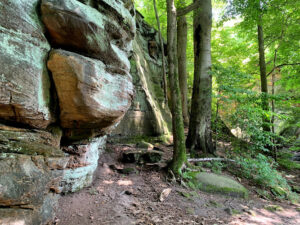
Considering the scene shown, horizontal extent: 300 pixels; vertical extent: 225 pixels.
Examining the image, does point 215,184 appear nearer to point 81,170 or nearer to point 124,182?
point 124,182

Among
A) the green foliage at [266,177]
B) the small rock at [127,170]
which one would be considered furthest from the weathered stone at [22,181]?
the green foliage at [266,177]

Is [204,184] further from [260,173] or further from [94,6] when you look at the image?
[94,6]

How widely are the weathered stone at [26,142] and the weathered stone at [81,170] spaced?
3.84 feet

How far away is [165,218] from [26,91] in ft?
11.2

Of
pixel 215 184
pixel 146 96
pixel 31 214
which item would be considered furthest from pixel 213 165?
pixel 31 214

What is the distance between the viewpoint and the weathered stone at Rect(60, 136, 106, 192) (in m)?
3.98

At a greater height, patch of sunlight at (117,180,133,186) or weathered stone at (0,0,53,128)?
weathered stone at (0,0,53,128)

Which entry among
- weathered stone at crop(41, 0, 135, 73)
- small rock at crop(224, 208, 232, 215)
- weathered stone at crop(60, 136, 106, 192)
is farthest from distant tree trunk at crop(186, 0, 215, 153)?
weathered stone at crop(41, 0, 135, 73)

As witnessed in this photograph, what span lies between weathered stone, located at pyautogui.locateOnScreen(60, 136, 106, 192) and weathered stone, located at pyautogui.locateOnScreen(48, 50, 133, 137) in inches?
38.1

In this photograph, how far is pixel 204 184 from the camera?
518cm

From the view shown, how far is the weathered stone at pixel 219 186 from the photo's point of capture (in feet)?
16.6

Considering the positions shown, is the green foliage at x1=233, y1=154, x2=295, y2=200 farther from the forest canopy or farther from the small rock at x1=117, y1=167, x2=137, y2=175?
the small rock at x1=117, y1=167, x2=137, y2=175

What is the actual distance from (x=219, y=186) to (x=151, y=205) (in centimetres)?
229

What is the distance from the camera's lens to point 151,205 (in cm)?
404
